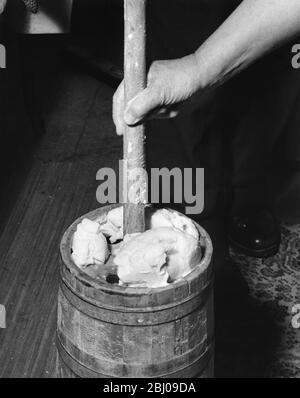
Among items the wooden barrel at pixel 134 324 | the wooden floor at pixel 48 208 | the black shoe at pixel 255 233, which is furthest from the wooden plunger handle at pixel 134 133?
the black shoe at pixel 255 233

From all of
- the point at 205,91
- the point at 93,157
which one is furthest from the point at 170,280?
the point at 93,157

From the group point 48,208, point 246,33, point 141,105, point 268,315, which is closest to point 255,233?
point 268,315

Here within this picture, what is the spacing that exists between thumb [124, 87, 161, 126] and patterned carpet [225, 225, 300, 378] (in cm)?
102

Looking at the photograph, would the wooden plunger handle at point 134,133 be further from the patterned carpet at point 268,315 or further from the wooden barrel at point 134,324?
the patterned carpet at point 268,315

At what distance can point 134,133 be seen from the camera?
132 centimetres

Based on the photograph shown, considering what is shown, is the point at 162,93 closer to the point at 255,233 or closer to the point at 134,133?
the point at 134,133

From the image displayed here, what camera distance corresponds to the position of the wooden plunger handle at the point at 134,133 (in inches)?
48.4

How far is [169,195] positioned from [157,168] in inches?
7.3

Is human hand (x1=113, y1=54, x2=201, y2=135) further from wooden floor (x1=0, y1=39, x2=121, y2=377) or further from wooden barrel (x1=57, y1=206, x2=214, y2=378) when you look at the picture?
wooden floor (x1=0, y1=39, x2=121, y2=377)

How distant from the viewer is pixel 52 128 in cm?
332

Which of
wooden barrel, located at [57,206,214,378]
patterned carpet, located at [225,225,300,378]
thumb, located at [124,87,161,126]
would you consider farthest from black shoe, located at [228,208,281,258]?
thumb, located at [124,87,161,126]

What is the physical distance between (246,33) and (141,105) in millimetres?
300

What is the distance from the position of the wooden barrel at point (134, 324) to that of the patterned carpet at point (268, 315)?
70 centimetres

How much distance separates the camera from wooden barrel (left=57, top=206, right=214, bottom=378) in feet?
4.06
